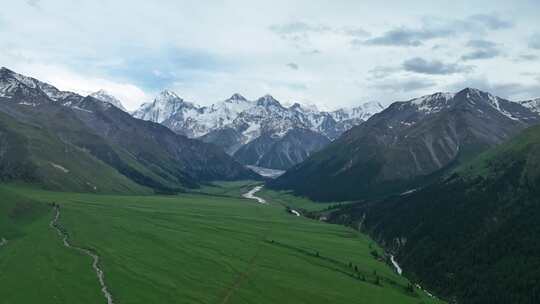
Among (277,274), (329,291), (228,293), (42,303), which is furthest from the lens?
(277,274)

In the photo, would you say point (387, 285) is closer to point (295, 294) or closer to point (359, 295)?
point (359, 295)

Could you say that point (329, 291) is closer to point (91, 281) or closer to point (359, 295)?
point (359, 295)

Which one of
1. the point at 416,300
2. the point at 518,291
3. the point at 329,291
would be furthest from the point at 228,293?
the point at 518,291

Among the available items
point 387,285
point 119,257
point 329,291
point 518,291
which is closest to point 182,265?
point 119,257

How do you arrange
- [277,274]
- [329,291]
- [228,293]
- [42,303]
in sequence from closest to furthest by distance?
→ [42,303] → [228,293] → [329,291] → [277,274]

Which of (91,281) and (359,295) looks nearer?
(91,281)

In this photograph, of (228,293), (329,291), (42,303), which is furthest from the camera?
(329,291)

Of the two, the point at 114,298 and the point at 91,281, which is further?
the point at 91,281
